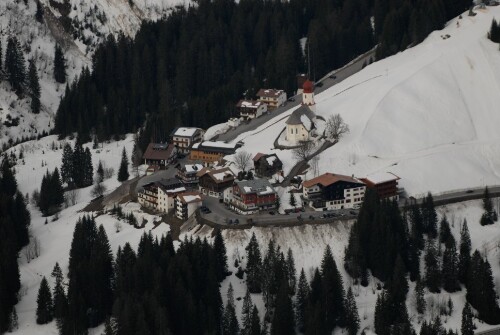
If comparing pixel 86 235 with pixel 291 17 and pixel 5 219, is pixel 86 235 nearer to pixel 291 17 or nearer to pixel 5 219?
pixel 5 219

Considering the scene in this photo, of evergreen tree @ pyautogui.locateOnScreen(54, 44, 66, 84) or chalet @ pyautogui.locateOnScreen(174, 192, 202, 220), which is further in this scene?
evergreen tree @ pyautogui.locateOnScreen(54, 44, 66, 84)

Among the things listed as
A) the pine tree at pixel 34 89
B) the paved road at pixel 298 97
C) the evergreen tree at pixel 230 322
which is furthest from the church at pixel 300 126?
the pine tree at pixel 34 89

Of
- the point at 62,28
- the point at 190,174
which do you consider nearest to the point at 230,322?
the point at 190,174

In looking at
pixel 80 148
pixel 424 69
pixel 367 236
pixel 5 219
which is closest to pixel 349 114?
pixel 424 69

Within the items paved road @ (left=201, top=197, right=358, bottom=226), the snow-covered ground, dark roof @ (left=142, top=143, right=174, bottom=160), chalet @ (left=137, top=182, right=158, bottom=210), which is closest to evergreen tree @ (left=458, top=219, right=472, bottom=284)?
the snow-covered ground

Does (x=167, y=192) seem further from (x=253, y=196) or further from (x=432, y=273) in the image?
(x=432, y=273)

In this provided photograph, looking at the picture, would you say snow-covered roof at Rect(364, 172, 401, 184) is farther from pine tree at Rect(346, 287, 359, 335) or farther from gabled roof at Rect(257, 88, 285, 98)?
gabled roof at Rect(257, 88, 285, 98)
